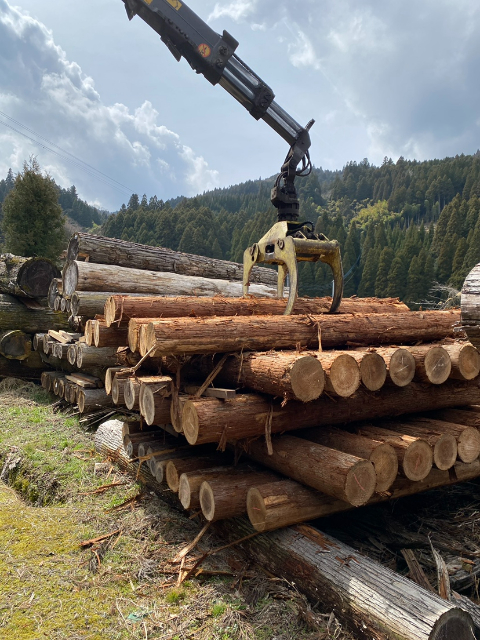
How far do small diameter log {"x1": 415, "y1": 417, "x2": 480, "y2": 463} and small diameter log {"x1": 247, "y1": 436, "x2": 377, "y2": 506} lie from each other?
1.16 m

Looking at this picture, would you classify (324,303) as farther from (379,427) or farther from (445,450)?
(445,450)

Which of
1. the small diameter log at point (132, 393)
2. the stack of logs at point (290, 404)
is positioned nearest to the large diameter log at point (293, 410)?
the stack of logs at point (290, 404)

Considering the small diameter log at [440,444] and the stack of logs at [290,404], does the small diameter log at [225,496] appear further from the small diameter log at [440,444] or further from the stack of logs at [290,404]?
the small diameter log at [440,444]

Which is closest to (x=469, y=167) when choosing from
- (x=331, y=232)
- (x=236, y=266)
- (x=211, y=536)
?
(x=331, y=232)

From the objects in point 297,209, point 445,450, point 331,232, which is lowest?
point 445,450

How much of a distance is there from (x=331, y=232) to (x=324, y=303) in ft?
197

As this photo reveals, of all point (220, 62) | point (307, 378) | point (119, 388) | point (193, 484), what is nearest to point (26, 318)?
point (119, 388)

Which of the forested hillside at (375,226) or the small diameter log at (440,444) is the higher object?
the forested hillside at (375,226)

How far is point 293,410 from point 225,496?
2.94 ft

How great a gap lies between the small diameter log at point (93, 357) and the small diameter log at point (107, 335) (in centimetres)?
213

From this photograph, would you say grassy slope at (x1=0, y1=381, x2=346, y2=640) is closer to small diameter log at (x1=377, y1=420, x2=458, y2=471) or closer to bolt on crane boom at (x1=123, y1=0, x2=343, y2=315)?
small diameter log at (x1=377, y1=420, x2=458, y2=471)

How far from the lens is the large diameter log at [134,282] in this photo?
7.58m

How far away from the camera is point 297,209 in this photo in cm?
700

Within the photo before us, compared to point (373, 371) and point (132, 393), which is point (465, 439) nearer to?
point (373, 371)
